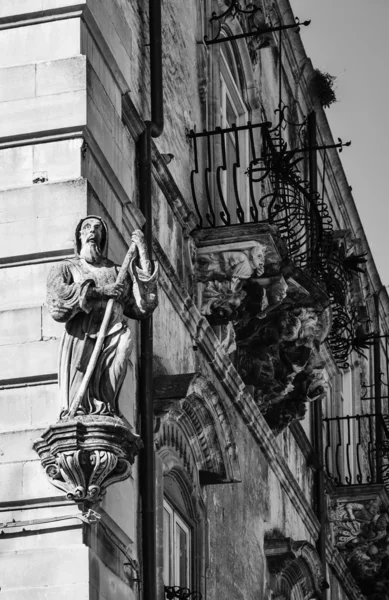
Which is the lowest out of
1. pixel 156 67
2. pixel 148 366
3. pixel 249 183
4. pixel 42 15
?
pixel 148 366

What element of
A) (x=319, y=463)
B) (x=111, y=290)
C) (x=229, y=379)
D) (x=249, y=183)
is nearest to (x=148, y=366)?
(x=111, y=290)

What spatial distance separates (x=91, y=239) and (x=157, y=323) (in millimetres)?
2721

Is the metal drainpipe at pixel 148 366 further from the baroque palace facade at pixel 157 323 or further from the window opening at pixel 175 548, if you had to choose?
the window opening at pixel 175 548

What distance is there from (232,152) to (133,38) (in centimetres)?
→ 359

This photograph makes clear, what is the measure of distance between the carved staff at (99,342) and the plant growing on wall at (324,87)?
41.5 feet

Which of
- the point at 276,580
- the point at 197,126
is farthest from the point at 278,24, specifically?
the point at 276,580

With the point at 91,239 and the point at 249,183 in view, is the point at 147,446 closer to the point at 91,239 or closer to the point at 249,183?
the point at 91,239

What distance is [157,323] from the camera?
44.8 ft

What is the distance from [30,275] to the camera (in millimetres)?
11312

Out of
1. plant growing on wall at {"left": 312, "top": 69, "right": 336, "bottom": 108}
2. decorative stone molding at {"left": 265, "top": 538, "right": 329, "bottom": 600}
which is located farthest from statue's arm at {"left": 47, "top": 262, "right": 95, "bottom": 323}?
plant growing on wall at {"left": 312, "top": 69, "right": 336, "bottom": 108}

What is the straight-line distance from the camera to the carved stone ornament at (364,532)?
2192cm

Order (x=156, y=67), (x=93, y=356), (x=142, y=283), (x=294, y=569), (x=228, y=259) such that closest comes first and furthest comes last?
(x=93, y=356)
(x=142, y=283)
(x=156, y=67)
(x=228, y=259)
(x=294, y=569)

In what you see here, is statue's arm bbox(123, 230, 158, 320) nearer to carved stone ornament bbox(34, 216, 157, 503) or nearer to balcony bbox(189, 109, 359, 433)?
carved stone ornament bbox(34, 216, 157, 503)

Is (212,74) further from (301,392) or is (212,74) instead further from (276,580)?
(276,580)
